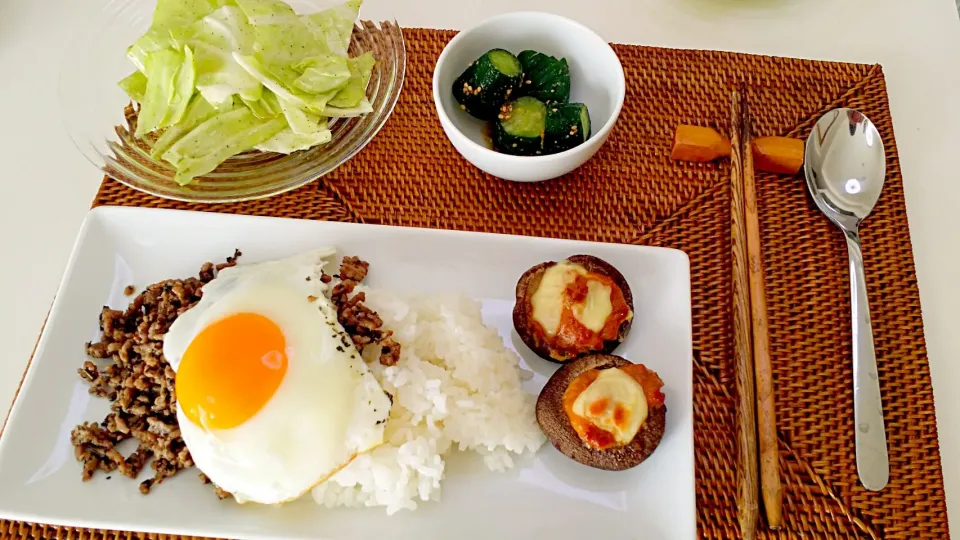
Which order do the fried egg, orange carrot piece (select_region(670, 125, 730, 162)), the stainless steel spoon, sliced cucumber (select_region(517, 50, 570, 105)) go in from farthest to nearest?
orange carrot piece (select_region(670, 125, 730, 162)) < sliced cucumber (select_region(517, 50, 570, 105)) < the stainless steel spoon < the fried egg

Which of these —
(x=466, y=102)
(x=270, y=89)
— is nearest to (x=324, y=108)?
(x=270, y=89)

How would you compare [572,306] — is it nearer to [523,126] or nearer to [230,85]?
[523,126]

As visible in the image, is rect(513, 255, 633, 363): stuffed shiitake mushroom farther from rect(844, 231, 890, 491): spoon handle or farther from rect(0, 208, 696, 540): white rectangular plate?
rect(844, 231, 890, 491): spoon handle

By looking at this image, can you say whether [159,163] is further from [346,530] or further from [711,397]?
[711,397]

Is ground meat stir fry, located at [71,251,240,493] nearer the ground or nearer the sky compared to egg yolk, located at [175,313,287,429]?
nearer the ground

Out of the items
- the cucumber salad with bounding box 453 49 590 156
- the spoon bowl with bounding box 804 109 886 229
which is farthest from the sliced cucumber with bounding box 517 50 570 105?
the spoon bowl with bounding box 804 109 886 229

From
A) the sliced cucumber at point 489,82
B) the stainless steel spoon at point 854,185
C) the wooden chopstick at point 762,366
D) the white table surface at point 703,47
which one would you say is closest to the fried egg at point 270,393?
the sliced cucumber at point 489,82

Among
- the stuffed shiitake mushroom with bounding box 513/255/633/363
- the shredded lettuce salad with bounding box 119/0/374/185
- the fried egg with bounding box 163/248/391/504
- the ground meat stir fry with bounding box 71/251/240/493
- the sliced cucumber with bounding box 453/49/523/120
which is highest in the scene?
the sliced cucumber with bounding box 453/49/523/120
